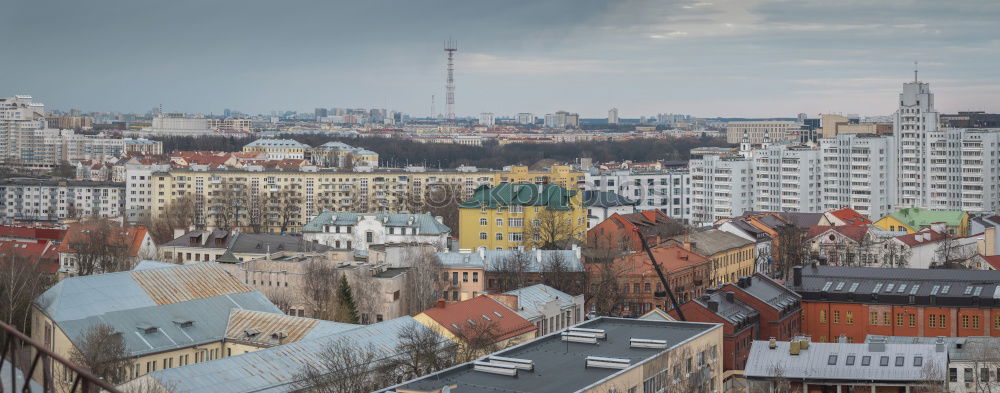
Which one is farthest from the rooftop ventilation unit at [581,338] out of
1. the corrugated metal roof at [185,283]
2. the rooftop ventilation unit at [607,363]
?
the corrugated metal roof at [185,283]

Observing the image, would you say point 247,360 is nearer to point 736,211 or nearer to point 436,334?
point 436,334

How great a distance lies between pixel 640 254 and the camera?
169ft

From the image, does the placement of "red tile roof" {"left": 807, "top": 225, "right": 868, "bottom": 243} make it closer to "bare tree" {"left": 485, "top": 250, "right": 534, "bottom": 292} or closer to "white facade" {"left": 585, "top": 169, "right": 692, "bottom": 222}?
"bare tree" {"left": 485, "top": 250, "right": 534, "bottom": 292}

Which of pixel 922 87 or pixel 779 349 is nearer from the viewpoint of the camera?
pixel 779 349

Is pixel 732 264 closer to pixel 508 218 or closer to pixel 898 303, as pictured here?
pixel 508 218

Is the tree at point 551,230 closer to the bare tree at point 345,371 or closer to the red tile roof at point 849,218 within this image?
the red tile roof at point 849,218

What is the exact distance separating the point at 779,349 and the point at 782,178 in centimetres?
6719

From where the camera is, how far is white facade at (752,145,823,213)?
9644 cm

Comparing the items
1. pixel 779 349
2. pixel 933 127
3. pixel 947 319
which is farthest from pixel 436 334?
pixel 933 127

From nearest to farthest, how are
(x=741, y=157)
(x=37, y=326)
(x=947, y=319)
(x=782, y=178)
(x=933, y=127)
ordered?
(x=37, y=326) → (x=947, y=319) → (x=933, y=127) → (x=782, y=178) → (x=741, y=157)

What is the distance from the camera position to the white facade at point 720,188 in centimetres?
9975

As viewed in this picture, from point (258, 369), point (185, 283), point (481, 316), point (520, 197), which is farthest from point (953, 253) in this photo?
point (258, 369)

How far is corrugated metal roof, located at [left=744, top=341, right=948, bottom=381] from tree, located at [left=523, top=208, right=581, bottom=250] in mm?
29023

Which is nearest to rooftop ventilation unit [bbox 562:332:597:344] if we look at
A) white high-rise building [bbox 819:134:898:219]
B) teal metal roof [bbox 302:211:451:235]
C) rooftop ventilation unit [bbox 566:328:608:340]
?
rooftop ventilation unit [bbox 566:328:608:340]
